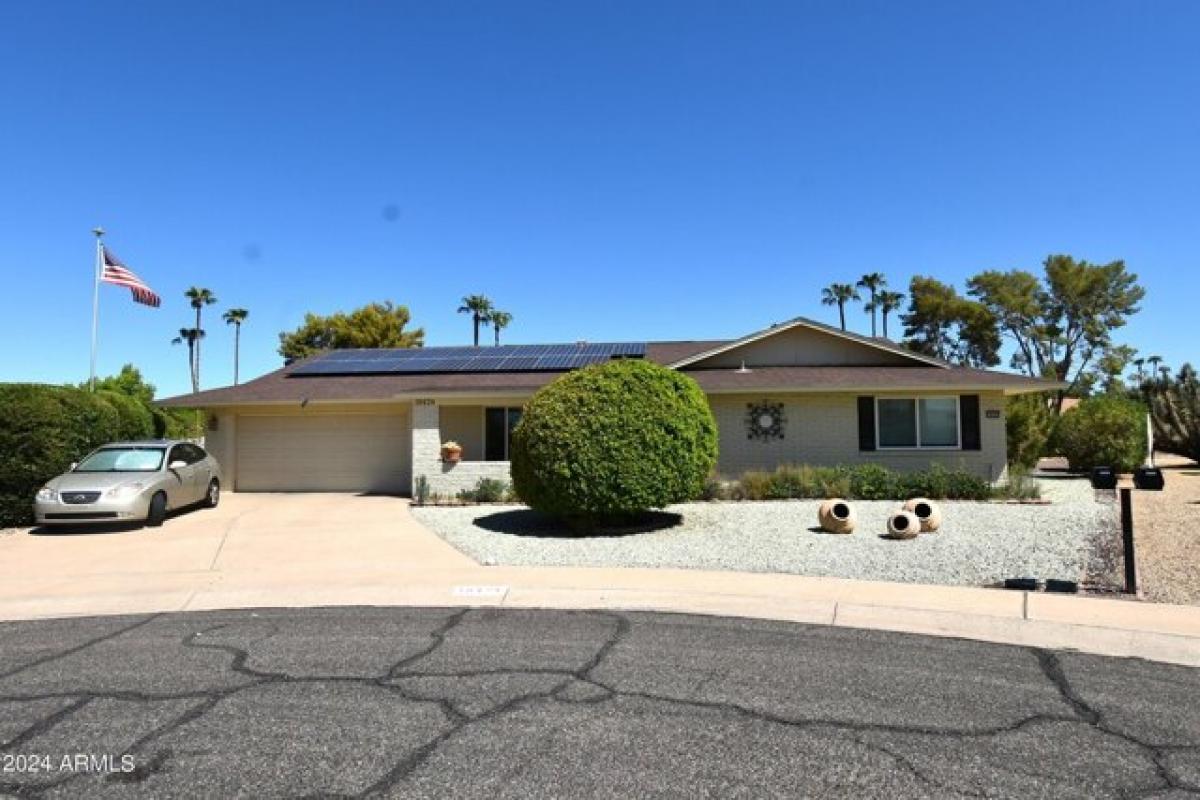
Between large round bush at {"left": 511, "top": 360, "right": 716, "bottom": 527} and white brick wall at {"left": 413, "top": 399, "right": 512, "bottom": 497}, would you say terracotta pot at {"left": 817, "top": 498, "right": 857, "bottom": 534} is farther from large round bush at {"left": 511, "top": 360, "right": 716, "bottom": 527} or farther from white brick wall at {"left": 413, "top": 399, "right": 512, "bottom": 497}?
white brick wall at {"left": 413, "top": 399, "right": 512, "bottom": 497}

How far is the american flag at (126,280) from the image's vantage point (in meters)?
21.3

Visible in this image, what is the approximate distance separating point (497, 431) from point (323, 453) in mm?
4548

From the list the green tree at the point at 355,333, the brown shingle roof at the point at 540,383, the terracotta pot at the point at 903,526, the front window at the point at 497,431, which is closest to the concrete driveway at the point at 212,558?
the front window at the point at 497,431

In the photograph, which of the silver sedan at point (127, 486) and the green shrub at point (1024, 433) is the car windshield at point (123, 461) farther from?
the green shrub at point (1024, 433)

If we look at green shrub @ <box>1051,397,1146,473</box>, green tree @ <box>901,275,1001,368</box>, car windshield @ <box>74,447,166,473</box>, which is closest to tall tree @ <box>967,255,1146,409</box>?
green tree @ <box>901,275,1001,368</box>

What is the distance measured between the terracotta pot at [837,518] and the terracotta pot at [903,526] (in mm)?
665

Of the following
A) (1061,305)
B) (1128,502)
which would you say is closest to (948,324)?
(1061,305)

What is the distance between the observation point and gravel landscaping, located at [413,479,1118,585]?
9.40 meters

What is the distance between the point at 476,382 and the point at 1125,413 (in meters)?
19.2

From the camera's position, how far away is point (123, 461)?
14.5m

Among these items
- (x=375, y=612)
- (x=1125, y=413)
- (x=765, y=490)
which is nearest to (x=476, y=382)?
(x=765, y=490)

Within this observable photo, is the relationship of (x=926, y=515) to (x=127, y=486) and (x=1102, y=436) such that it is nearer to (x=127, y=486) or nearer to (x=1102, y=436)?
(x=127, y=486)

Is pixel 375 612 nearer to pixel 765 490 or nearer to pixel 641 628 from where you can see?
pixel 641 628

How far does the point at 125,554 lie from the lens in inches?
440
